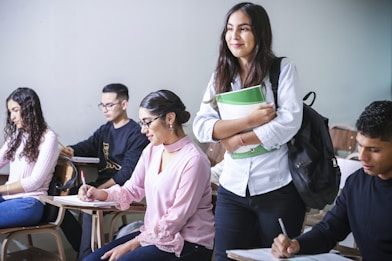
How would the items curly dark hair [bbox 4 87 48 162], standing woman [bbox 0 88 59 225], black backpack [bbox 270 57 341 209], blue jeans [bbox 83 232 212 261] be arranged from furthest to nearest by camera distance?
curly dark hair [bbox 4 87 48 162], standing woman [bbox 0 88 59 225], blue jeans [bbox 83 232 212 261], black backpack [bbox 270 57 341 209]

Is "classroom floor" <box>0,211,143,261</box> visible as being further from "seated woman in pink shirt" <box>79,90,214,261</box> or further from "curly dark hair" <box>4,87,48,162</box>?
"seated woman in pink shirt" <box>79,90,214,261</box>

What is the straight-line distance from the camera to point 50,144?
335cm

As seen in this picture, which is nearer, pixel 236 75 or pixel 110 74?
pixel 236 75

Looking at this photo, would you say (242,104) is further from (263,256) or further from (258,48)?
(263,256)

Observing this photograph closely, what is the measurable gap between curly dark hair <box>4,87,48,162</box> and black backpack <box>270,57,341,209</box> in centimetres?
189

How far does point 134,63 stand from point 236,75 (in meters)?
2.30

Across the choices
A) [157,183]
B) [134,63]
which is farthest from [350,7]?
[157,183]

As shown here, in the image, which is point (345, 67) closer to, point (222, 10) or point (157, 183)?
point (222, 10)

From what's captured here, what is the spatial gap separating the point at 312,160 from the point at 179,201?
605 mm

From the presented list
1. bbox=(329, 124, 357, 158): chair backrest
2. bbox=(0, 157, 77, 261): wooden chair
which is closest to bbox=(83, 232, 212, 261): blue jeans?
bbox=(0, 157, 77, 261): wooden chair

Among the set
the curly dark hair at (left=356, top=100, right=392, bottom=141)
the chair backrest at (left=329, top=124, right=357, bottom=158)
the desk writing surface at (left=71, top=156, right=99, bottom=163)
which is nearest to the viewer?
the curly dark hair at (left=356, top=100, right=392, bottom=141)

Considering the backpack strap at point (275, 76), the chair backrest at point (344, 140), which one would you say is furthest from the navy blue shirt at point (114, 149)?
the chair backrest at point (344, 140)

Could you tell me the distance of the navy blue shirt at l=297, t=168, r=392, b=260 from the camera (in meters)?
1.70

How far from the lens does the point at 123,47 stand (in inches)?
163
